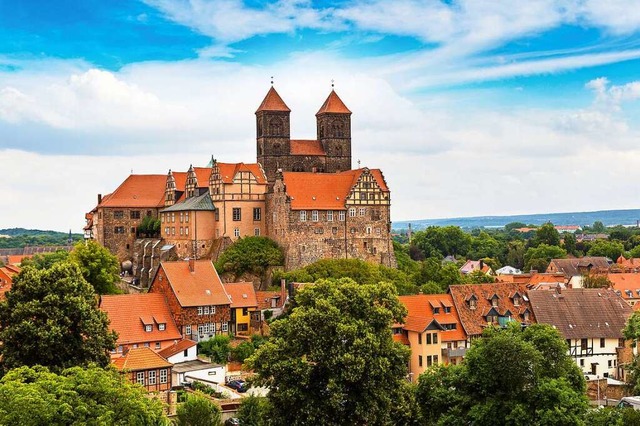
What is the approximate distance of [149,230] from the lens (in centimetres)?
10294

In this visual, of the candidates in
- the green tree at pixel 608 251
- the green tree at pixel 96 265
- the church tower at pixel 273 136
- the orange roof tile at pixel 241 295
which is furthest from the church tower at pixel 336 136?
the green tree at pixel 608 251

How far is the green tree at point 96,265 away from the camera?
3113 inches

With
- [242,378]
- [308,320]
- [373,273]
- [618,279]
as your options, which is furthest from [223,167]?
[308,320]

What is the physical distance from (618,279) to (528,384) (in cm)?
6561

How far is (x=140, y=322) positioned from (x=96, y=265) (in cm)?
1916

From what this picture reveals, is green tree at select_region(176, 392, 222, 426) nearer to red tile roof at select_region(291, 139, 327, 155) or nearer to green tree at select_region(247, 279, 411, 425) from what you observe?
green tree at select_region(247, 279, 411, 425)

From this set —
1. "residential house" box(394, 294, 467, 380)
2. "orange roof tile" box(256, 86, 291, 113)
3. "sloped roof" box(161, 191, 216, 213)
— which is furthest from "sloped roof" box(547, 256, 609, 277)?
"residential house" box(394, 294, 467, 380)

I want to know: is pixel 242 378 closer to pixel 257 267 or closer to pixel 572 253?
pixel 257 267

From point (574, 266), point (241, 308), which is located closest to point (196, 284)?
point (241, 308)

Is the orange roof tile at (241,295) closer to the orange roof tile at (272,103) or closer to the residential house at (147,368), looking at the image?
the residential house at (147,368)

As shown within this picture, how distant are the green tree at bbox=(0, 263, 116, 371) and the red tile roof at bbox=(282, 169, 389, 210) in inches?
1787

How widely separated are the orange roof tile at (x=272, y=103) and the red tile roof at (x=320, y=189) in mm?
12968

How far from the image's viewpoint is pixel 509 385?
41250 millimetres

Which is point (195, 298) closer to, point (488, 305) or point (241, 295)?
point (241, 295)
